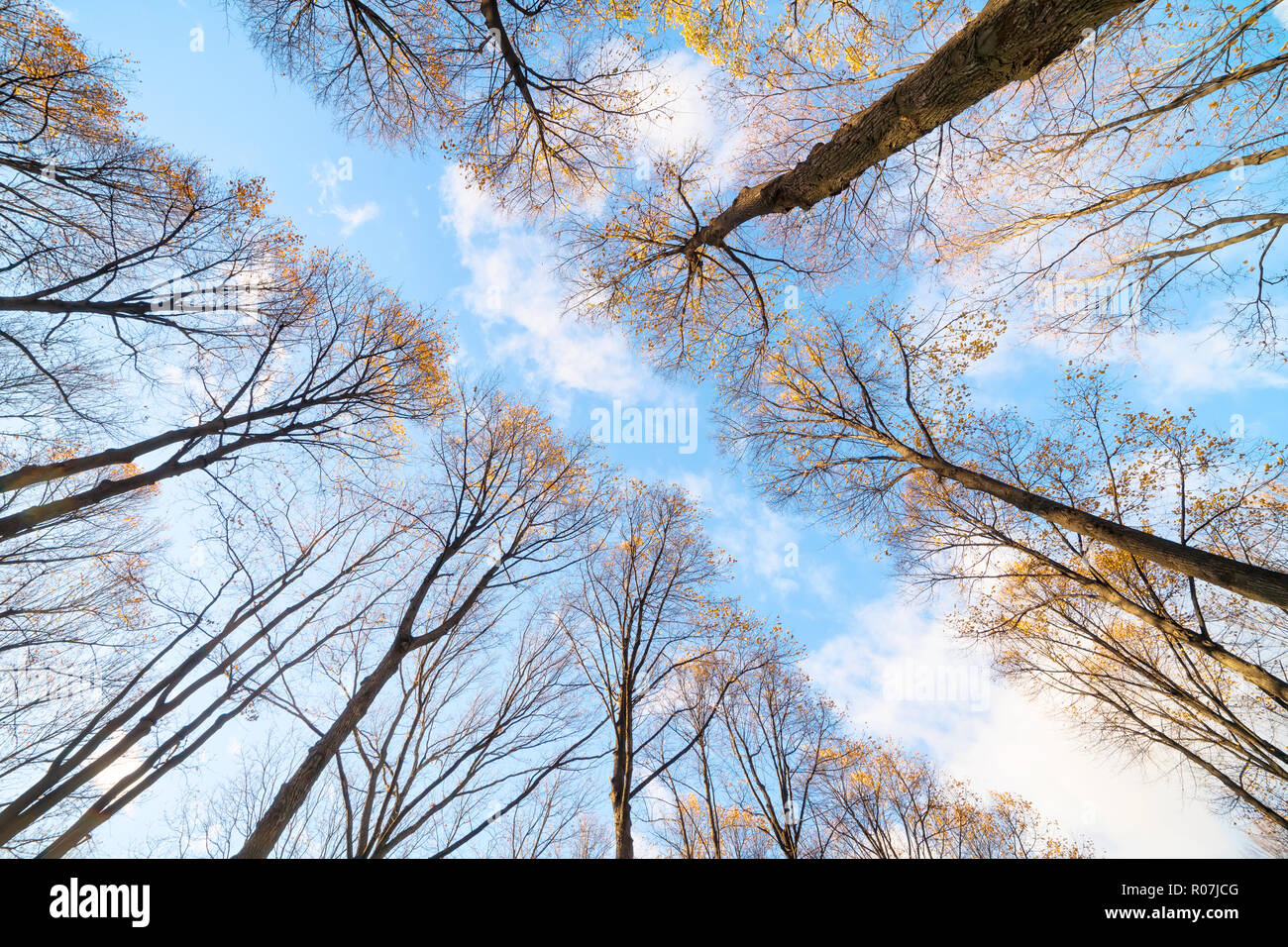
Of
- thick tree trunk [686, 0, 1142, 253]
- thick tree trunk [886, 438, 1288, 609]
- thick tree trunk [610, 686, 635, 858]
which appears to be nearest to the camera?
thick tree trunk [686, 0, 1142, 253]

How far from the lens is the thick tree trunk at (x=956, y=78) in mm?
3268

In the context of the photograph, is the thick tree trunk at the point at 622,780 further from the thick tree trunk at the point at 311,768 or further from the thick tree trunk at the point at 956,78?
the thick tree trunk at the point at 956,78

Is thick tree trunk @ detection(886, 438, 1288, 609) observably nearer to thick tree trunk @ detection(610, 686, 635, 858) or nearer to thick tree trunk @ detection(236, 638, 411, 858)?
thick tree trunk @ detection(610, 686, 635, 858)

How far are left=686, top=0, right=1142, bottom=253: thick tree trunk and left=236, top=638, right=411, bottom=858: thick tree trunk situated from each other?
7.65 m

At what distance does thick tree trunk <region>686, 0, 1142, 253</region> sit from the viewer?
10.7ft

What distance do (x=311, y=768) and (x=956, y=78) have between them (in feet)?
30.8

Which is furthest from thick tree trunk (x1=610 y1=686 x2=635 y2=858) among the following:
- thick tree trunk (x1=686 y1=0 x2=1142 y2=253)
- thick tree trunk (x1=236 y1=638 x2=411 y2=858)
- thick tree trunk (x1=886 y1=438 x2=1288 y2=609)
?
thick tree trunk (x1=686 y1=0 x2=1142 y2=253)

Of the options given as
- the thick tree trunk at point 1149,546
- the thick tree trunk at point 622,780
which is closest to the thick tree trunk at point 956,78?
the thick tree trunk at point 1149,546

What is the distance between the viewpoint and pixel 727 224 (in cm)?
590

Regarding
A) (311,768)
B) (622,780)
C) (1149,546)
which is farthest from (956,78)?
(311,768)

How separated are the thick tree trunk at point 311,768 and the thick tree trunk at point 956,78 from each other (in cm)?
765
